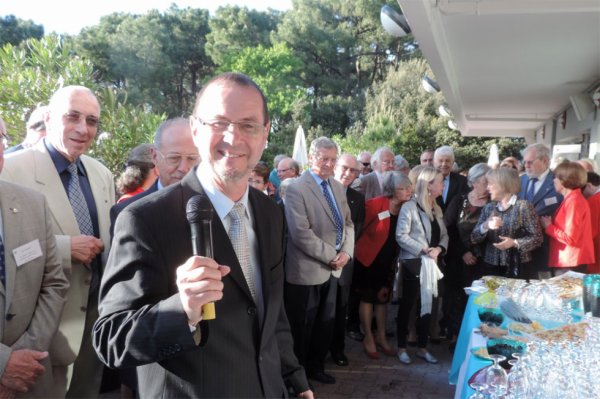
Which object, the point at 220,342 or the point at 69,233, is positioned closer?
the point at 220,342

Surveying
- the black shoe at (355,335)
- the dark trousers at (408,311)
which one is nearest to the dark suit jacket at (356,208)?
the dark trousers at (408,311)

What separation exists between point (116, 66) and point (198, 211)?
38739 millimetres

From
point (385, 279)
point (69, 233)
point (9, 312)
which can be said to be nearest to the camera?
point (9, 312)

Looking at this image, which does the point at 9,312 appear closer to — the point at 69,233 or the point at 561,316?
the point at 69,233

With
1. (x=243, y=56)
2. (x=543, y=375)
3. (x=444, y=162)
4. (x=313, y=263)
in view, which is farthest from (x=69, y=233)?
(x=243, y=56)

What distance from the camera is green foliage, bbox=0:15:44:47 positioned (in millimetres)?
36812

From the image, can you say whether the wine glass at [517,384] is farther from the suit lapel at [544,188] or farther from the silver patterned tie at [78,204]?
the suit lapel at [544,188]

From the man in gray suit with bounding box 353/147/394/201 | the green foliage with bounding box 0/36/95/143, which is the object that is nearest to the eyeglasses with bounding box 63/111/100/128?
the man in gray suit with bounding box 353/147/394/201

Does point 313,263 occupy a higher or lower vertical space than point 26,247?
lower

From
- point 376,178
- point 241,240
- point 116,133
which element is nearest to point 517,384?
point 241,240

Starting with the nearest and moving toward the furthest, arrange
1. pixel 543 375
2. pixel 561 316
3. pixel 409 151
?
pixel 543 375
pixel 561 316
pixel 409 151

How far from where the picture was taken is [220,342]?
4.50 ft

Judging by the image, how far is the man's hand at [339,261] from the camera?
13.5 feet

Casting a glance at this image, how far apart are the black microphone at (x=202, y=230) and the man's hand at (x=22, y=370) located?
1.38 metres
